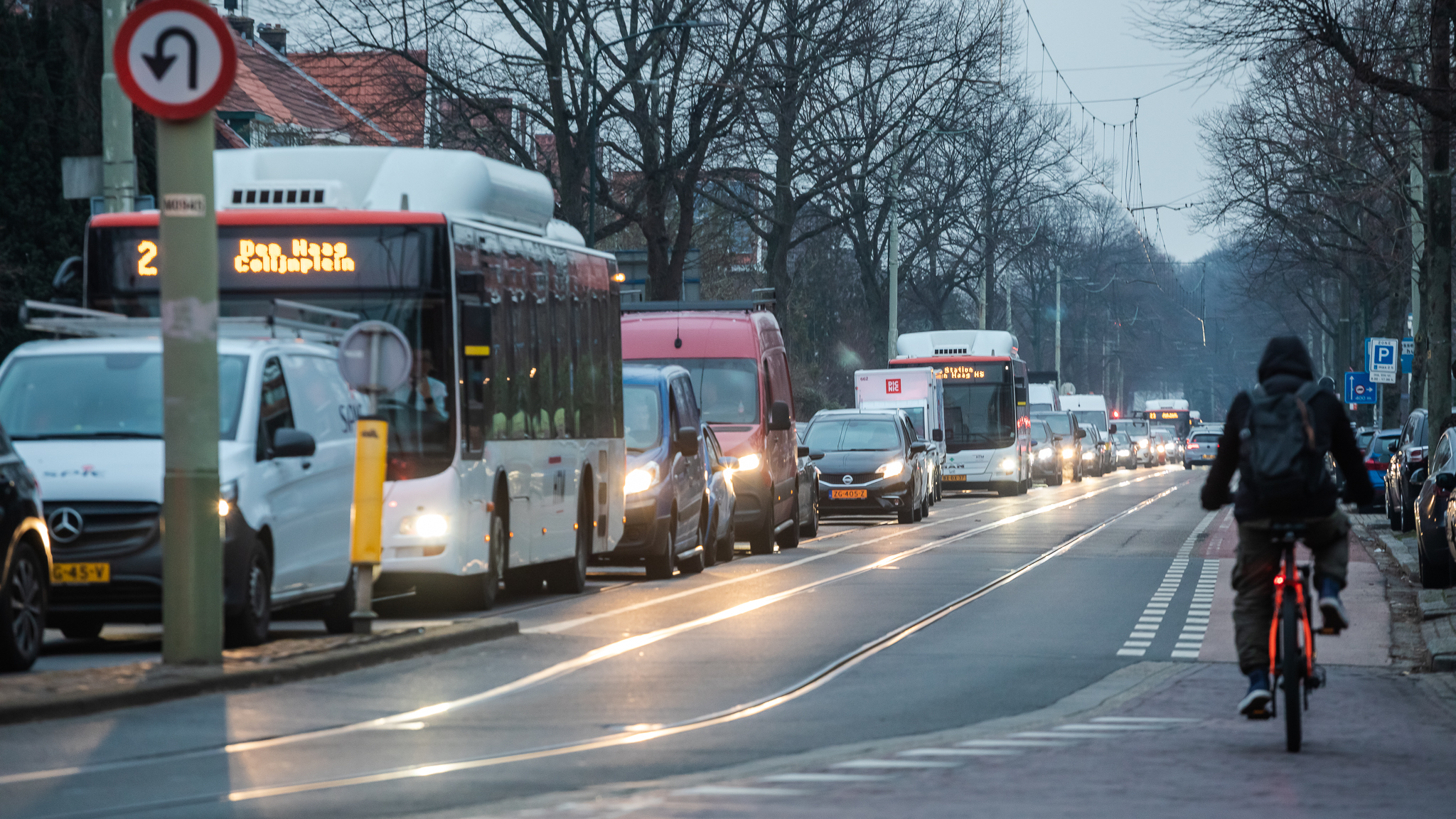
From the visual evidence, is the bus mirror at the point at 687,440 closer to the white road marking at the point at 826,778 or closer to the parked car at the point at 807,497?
the parked car at the point at 807,497

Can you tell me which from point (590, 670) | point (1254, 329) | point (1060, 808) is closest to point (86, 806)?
A: point (1060, 808)

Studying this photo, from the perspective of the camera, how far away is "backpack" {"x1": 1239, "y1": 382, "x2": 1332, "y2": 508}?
9266 millimetres

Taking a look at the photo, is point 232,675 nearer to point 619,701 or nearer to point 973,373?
point 619,701

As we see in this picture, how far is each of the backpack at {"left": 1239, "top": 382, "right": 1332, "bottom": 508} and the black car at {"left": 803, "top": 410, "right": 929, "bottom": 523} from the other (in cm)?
2570

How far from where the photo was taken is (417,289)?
15352 mm

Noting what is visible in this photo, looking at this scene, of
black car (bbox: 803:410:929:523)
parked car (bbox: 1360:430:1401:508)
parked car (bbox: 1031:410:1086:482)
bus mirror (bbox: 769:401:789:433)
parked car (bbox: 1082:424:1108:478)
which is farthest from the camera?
parked car (bbox: 1082:424:1108:478)

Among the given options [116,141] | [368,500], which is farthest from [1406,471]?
[368,500]

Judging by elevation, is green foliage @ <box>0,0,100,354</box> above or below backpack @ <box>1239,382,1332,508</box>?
above

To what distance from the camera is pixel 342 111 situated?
1521 inches

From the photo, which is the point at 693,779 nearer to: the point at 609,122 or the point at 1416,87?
the point at 1416,87

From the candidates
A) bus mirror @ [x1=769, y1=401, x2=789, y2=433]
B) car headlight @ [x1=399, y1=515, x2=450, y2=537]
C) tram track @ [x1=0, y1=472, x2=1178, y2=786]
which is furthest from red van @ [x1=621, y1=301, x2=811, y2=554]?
car headlight @ [x1=399, y1=515, x2=450, y2=537]

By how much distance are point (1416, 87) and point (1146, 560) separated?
8512mm

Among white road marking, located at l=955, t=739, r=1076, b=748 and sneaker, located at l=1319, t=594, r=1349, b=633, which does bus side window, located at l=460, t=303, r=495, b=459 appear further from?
sneaker, located at l=1319, t=594, r=1349, b=633

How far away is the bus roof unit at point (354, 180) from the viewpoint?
1572cm
